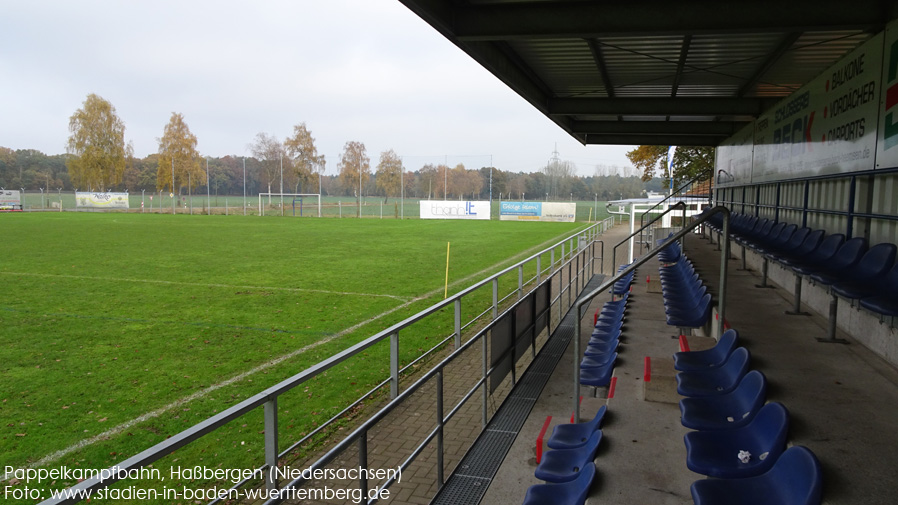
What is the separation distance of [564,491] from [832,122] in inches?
249

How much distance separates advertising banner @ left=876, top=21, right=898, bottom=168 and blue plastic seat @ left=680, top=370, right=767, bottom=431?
10.6 feet

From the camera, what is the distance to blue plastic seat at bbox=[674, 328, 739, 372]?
4250 mm

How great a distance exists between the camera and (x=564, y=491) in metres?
3.25

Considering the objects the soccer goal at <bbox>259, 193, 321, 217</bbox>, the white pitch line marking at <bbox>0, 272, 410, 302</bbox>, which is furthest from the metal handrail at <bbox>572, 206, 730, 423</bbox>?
the soccer goal at <bbox>259, 193, 321, 217</bbox>

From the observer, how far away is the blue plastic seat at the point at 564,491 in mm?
3072

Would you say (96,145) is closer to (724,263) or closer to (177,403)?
(177,403)

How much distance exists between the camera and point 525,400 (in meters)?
6.04

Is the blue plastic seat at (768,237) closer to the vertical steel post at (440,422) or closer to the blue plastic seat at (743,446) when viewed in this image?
the blue plastic seat at (743,446)

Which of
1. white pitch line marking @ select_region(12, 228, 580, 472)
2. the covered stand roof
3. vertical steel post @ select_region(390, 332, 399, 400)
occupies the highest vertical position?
the covered stand roof

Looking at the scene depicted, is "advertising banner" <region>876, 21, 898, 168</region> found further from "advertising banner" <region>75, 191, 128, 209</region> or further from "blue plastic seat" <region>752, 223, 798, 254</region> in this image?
"advertising banner" <region>75, 191, 128, 209</region>

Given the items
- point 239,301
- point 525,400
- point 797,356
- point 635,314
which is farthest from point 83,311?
point 797,356

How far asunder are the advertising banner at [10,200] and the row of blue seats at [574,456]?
225 ft

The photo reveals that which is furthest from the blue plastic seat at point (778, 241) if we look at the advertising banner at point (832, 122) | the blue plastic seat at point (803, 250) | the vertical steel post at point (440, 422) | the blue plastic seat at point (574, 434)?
the vertical steel post at point (440, 422)

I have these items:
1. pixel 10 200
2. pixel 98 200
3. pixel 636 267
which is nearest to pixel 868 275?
pixel 636 267
